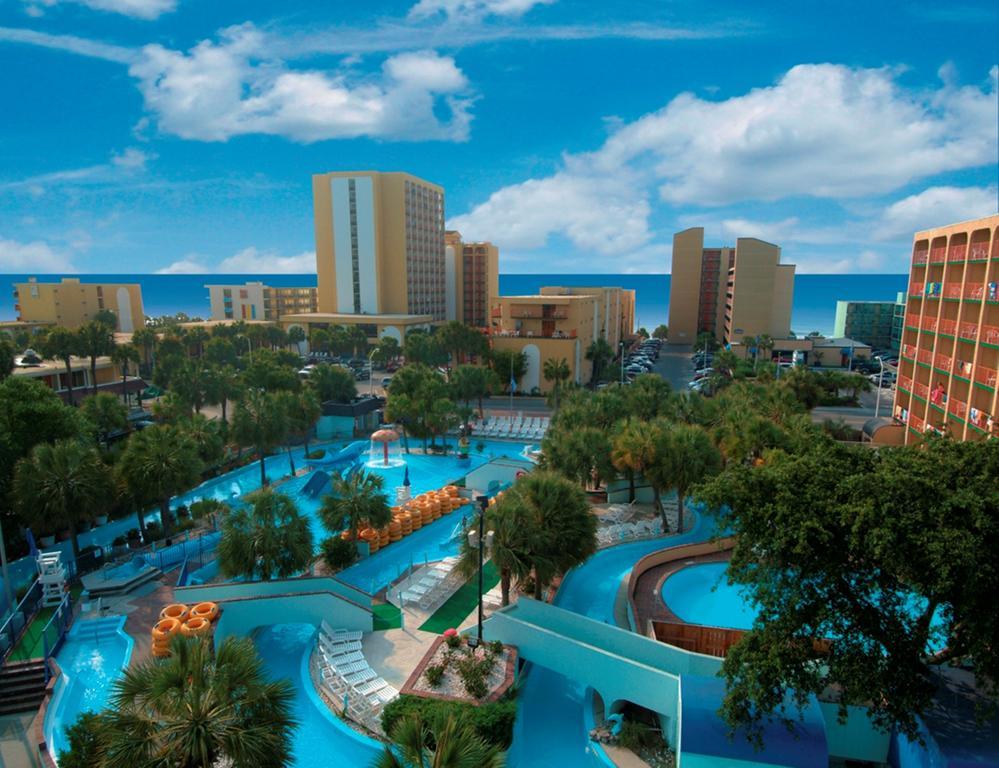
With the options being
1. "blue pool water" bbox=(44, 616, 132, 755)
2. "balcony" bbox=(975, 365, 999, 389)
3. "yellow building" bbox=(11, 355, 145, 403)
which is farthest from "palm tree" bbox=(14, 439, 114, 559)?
"balcony" bbox=(975, 365, 999, 389)

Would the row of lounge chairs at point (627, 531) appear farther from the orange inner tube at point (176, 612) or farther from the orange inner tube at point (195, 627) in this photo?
the orange inner tube at point (176, 612)

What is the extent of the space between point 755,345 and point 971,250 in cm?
4440

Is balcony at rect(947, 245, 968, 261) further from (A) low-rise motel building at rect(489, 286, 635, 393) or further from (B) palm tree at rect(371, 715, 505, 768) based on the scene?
(B) palm tree at rect(371, 715, 505, 768)

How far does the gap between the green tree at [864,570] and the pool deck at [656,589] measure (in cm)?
646

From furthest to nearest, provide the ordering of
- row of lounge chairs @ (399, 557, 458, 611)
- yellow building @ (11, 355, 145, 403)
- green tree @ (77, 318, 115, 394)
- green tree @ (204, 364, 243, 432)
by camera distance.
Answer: yellow building @ (11, 355, 145, 403) → green tree @ (77, 318, 115, 394) → green tree @ (204, 364, 243, 432) → row of lounge chairs @ (399, 557, 458, 611)

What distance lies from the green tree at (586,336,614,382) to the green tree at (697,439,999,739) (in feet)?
184

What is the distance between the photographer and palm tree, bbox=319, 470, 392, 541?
24.8 metres

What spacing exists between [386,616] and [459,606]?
8.51 ft

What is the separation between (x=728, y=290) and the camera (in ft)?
310

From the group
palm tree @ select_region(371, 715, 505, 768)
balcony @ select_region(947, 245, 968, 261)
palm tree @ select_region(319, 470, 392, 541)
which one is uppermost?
balcony @ select_region(947, 245, 968, 261)

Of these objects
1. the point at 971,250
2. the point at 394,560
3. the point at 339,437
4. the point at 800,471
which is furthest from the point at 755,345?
the point at 800,471

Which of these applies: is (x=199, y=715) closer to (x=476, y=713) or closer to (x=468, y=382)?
(x=476, y=713)

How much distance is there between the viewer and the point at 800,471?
1358 cm

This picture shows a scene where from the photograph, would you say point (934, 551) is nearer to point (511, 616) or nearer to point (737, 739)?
point (737, 739)
